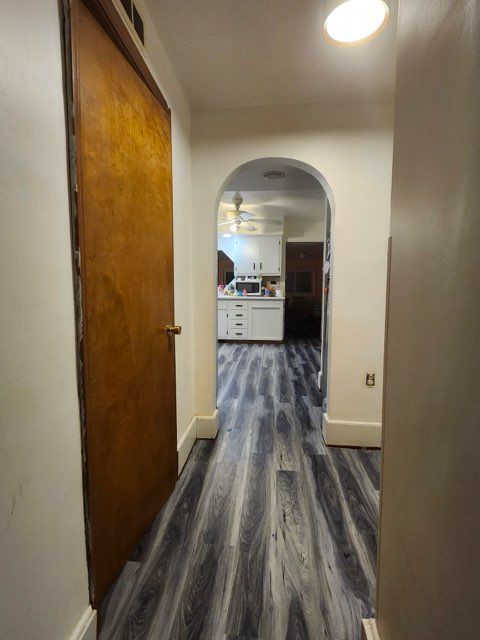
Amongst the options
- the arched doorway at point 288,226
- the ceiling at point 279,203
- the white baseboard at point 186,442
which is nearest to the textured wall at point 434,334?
the white baseboard at point 186,442

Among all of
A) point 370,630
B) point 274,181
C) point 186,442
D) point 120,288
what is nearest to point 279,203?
point 274,181

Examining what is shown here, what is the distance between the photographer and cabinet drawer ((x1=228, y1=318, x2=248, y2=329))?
6008 millimetres

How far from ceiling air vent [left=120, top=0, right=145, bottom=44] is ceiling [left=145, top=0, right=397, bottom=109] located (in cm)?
14

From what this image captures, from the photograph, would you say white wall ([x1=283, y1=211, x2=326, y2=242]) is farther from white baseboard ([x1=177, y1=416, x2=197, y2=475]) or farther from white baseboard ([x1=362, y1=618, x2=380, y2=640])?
white baseboard ([x1=362, y1=618, x2=380, y2=640])

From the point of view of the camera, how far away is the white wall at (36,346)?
0.68 m

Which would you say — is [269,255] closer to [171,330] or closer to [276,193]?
[276,193]

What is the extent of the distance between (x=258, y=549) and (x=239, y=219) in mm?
4422

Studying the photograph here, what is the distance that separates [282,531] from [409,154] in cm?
163

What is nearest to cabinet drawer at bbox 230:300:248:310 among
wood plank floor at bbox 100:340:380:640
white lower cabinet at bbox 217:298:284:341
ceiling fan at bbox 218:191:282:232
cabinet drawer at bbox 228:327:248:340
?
white lower cabinet at bbox 217:298:284:341

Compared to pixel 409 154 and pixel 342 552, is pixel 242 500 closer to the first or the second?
pixel 342 552

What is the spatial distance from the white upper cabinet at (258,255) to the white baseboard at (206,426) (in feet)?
14.1

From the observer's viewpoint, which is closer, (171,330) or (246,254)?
(171,330)

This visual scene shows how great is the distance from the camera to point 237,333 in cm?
604

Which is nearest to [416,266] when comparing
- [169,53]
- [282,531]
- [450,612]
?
[450,612]
